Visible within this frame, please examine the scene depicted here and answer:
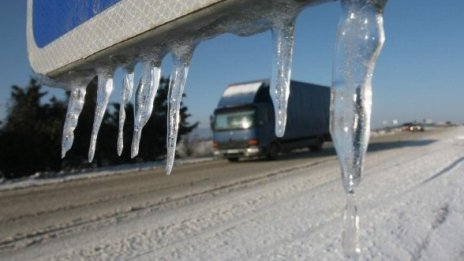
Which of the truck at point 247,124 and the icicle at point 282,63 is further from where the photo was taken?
the truck at point 247,124

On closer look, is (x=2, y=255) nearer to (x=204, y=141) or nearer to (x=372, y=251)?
(x=372, y=251)

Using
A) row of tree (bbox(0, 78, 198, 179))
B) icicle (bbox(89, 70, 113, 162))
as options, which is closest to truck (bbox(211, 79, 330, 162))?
row of tree (bbox(0, 78, 198, 179))

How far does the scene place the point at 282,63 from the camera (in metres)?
1.05

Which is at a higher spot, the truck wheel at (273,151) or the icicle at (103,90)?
the icicle at (103,90)

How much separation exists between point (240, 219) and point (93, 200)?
430cm

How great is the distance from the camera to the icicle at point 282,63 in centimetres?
93

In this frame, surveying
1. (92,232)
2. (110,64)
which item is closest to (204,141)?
(92,232)

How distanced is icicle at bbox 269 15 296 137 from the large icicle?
13 cm

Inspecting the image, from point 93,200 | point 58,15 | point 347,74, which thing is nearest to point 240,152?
point 93,200

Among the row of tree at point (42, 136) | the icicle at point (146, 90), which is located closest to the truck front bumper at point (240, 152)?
the row of tree at point (42, 136)

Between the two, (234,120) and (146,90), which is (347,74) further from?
(234,120)

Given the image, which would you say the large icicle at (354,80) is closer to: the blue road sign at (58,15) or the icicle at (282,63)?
the icicle at (282,63)

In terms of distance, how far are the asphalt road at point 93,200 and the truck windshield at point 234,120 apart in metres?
3.93

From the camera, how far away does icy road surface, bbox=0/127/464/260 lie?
16.4 ft
